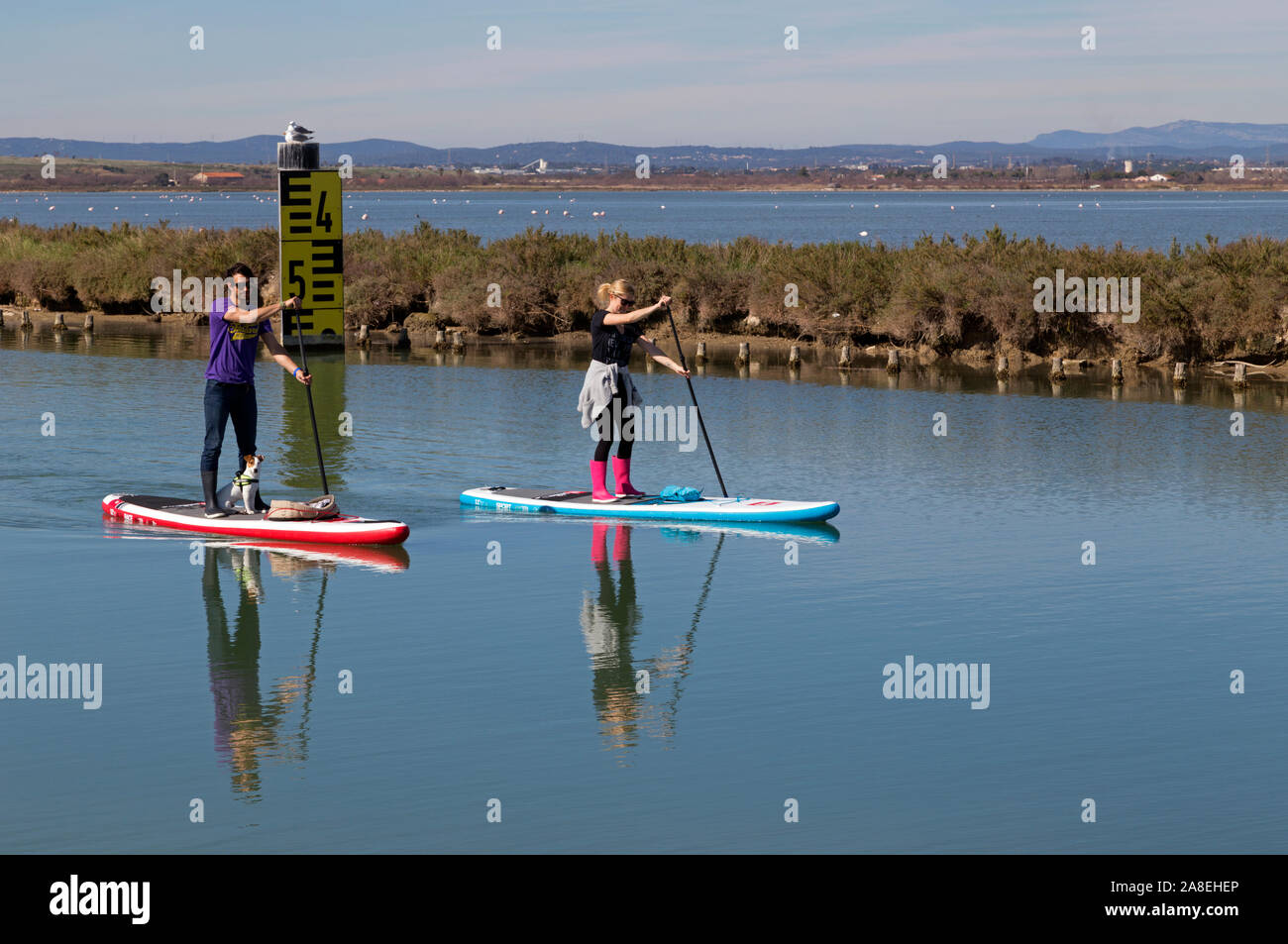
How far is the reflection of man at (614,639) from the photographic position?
9523 millimetres

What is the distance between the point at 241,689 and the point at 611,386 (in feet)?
21.5

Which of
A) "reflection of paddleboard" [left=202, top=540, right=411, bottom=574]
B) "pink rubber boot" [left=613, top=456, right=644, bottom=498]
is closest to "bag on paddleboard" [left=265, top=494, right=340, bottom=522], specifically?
"reflection of paddleboard" [left=202, top=540, right=411, bottom=574]

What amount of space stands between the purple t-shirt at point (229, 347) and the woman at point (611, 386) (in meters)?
3.21

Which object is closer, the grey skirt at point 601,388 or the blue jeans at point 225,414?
the blue jeans at point 225,414

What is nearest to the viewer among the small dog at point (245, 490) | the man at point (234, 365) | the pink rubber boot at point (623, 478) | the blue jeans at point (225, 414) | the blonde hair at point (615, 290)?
the man at point (234, 365)

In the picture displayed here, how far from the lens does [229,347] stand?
1427 centimetres

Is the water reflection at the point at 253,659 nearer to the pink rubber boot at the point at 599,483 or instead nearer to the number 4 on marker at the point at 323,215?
the pink rubber boot at the point at 599,483

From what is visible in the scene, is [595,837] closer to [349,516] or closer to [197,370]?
[349,516]

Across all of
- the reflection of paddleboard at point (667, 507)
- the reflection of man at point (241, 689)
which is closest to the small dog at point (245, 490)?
the reflection of man at point (241, 689)

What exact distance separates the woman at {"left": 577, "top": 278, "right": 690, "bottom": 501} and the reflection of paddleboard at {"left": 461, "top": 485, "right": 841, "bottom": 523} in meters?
0.22

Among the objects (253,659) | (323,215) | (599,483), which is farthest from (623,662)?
(323,215)

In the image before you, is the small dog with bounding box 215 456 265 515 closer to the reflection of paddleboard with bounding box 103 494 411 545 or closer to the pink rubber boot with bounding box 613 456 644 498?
the reflection of paddleboard with bounding box 103 494 411 545

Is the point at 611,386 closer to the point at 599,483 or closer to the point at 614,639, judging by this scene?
the point at 599,483

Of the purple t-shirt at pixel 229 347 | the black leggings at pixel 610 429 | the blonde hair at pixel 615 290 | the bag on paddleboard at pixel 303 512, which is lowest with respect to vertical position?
the bag on paddleboard at pixel 303 512
